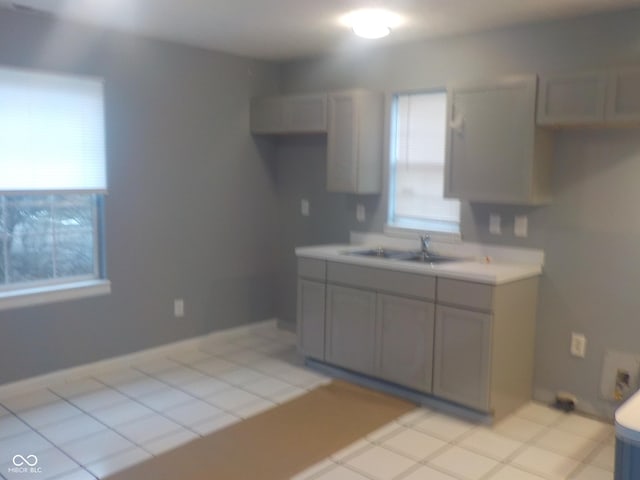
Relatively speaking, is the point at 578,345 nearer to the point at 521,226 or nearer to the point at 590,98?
the point at 521,226

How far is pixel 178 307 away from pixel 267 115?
5.55 feet

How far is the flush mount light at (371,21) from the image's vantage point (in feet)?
11.6

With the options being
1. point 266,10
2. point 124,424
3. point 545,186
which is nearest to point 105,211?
point 124,424

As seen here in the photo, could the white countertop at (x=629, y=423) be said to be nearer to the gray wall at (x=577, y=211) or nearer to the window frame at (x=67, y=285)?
the gray wall at (x=577, y=211)

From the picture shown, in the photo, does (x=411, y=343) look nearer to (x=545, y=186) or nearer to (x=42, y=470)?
(x=545, y=186)

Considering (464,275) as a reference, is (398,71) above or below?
above

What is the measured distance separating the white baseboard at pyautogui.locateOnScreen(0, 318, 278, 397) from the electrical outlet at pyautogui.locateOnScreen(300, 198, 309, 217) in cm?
102

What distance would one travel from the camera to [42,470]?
114 inches

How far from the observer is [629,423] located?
68.2 inches

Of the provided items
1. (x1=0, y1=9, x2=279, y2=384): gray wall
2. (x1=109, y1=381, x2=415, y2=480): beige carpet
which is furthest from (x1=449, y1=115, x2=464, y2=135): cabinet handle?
(x1=0, y1=9, x2=279, y2=384): gray wall

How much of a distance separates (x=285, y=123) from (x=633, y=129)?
8.23 ft

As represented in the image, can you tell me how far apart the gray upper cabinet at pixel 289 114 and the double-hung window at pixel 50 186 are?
1.33 metres

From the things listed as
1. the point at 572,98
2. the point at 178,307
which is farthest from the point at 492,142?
the point at 178,307

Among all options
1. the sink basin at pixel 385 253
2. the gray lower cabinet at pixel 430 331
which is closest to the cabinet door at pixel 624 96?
the gray lower cabinet at pixel 430 331
